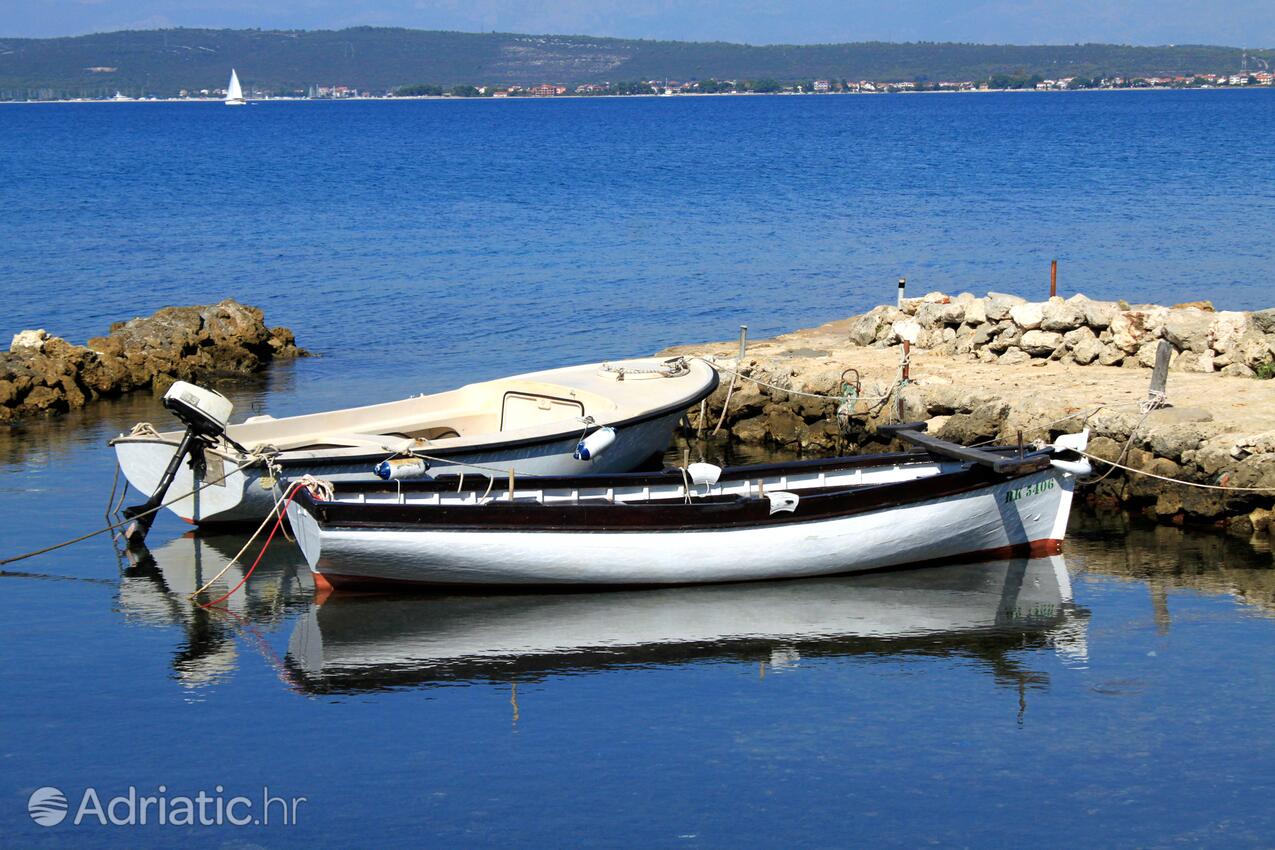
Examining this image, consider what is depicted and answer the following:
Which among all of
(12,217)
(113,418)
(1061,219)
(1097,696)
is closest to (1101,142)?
(1061,219)

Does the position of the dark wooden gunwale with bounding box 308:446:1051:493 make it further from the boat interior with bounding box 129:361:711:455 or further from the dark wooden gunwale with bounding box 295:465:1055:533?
the boat interior with bounding box 129:361:711:455

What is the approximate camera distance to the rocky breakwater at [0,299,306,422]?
23203 mm

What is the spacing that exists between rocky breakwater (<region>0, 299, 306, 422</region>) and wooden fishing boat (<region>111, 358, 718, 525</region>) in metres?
6.59

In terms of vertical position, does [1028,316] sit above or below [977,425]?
above

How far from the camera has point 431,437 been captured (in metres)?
18.9

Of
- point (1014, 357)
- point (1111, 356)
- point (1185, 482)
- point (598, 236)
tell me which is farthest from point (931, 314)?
point (598, 236)

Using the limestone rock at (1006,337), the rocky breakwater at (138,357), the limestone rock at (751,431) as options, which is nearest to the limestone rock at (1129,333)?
the limestone rock at (1006,337)

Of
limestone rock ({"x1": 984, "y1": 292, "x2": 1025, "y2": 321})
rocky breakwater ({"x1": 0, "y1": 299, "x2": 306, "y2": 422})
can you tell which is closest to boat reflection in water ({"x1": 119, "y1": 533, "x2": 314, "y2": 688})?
rocky breakwater ({"x1": 0, "y1": 299, "x2": 306, "y2": 422})

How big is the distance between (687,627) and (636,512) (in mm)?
1303

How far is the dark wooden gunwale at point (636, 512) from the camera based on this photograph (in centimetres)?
1430

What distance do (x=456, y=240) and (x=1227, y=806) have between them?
1577 inches

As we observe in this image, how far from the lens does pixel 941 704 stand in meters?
12.0

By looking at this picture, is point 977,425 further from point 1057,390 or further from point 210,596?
point 210,596

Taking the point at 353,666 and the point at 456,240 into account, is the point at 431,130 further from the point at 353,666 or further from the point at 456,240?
the point at 353,666
